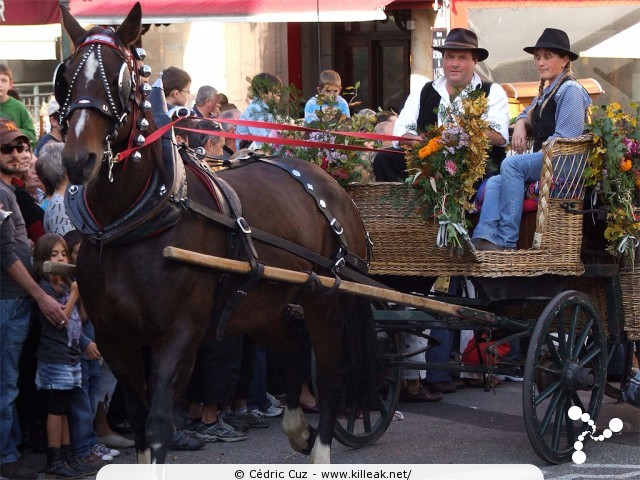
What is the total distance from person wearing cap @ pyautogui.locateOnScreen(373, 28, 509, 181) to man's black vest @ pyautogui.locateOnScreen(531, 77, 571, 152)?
203 mm

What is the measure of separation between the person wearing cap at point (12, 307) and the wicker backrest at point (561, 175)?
2.63m

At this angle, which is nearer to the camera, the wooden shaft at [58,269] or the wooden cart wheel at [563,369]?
the wooden shaft at [58,269]

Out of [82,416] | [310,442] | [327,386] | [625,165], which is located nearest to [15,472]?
[82,416]

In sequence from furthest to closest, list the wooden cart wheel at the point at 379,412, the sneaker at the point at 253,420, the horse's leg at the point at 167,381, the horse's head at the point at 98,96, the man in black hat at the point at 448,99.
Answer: the sneaker at the point at 253,420, the man in black hat at the point at 448,99, the wooden cart wheel at the point at 379,412, the horse's leg at the point at 167,381, the horse's head at the point at 98,96

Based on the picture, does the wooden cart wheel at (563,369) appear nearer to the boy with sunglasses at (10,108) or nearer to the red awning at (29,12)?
the boy with sunglasses at (10,108)

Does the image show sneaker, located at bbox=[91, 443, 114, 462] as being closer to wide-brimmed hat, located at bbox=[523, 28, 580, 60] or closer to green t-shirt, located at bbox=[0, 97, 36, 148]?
wide-brimmed hat, located at bbox=[523, 28, 580, 60]

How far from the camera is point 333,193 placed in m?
6.27

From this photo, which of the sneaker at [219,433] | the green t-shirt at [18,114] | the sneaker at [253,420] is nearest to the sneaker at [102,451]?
the sneaker at [219,433]

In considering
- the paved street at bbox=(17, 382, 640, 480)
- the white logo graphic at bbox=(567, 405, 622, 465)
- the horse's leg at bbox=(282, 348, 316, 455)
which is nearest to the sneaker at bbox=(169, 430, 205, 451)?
the paved street at bbox=(17, 382, 640, 480)

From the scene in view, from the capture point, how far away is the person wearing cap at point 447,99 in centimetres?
688

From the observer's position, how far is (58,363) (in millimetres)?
6215

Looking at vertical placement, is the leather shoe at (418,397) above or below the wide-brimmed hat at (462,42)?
below

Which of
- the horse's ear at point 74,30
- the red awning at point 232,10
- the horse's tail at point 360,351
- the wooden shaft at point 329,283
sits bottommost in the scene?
the horse's tail at point 360,351

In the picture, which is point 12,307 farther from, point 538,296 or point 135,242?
point 538,296
